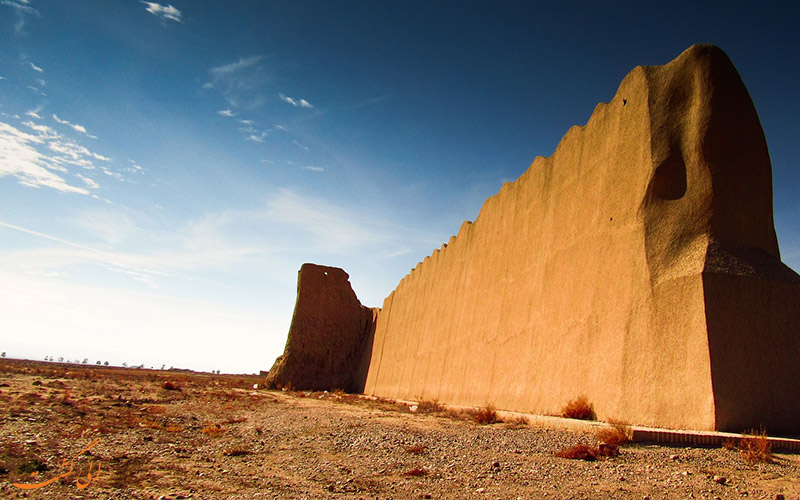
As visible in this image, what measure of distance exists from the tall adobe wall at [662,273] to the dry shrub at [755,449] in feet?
2.54

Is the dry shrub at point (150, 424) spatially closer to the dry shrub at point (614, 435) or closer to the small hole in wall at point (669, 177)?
the dry shrub at point (614, 435)

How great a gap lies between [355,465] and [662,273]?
5.15 meters

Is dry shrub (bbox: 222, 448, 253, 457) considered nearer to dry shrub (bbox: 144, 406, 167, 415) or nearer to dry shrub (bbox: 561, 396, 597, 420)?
Answer: dry shrub (bbox: 561, 396, 597, 420)

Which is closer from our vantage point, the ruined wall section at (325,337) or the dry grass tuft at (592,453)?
the dry grass tuft at (592,453)

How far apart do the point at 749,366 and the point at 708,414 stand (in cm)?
96

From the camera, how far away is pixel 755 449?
16.9ft

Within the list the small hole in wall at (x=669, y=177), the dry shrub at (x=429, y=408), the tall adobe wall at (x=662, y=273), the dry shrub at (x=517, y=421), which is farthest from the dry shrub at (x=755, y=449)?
the dry shrub at (x=429, y=408)

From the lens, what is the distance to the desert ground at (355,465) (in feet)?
14.1

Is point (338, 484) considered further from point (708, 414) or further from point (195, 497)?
point (708, 414)

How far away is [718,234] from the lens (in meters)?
7.32

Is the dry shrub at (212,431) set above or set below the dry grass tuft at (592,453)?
below

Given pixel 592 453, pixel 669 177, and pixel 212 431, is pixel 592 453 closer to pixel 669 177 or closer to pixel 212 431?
pixel 669 177

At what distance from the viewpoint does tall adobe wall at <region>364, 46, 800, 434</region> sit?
6629 millimetres

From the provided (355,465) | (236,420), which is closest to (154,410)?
(236,420)
